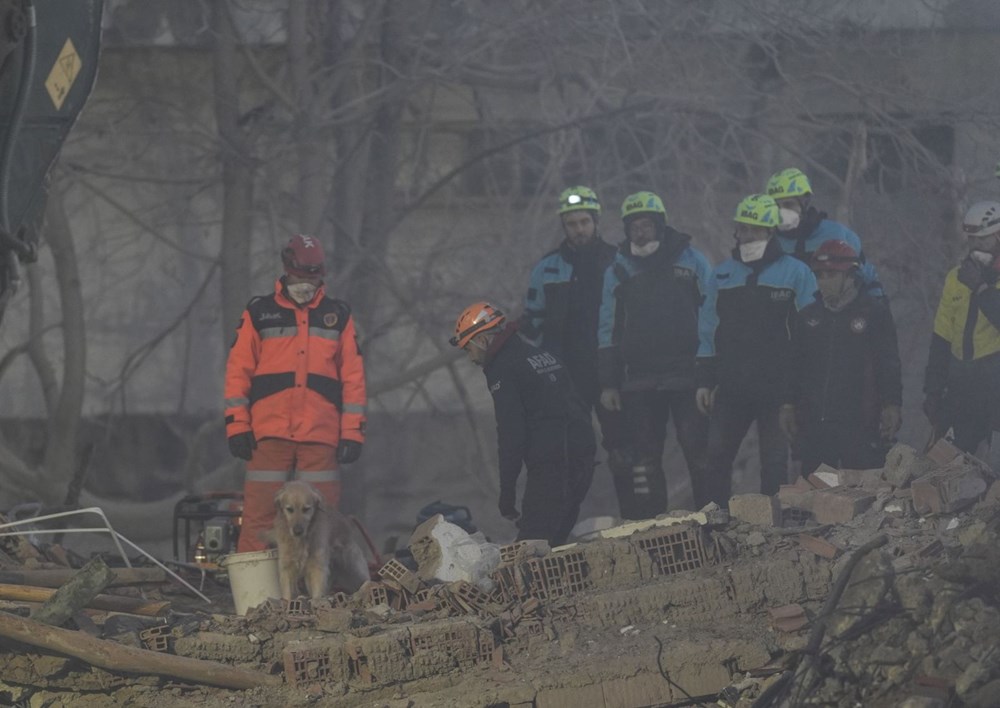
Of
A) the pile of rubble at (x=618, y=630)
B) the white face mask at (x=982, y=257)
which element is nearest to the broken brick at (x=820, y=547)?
the pile of rubble at (x=618, y=630)

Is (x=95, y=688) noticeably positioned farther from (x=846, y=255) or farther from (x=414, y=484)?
(x=414, y=484)

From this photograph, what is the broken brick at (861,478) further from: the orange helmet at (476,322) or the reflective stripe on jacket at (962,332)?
the orange helmet at (476,322)

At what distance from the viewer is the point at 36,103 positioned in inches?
307

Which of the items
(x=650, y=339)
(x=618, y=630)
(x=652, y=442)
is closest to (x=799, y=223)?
(x=650, y=339)

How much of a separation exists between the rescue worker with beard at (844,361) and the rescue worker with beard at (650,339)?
799 millimetres

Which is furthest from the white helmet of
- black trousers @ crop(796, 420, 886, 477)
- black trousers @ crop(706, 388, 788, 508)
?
black trousers @ crop(706, 388, 788, 508)

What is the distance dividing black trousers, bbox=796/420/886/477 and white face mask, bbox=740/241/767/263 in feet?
3.63

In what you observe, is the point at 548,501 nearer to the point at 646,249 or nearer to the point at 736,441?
the point at 736,441

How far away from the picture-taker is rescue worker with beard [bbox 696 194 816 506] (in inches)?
409

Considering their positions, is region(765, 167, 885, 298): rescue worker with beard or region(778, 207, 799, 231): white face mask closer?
region(765, 167, 885, 298): rescue worker with beard

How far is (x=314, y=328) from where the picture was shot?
998cm

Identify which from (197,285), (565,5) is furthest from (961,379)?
(197,285)

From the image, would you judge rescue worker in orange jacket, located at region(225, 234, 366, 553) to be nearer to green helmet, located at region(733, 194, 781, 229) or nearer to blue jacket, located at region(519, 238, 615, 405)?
blue jacket, located at region(519, 238, 615, 405)

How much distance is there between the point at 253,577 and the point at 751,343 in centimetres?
353
